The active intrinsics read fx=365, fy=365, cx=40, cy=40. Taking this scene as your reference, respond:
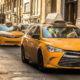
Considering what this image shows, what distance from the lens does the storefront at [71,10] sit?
119ft

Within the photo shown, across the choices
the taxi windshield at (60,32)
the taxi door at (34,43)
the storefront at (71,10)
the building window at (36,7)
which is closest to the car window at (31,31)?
the taxi door at (34,43)

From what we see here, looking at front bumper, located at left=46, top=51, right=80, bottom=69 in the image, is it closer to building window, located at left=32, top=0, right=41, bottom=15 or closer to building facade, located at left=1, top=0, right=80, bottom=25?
building facade, located at left=1, top=0, right=80, bottom=25

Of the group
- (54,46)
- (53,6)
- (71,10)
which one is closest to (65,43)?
(54,46)

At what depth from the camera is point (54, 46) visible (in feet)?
33.0

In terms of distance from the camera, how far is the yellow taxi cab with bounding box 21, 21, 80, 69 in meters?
9.86

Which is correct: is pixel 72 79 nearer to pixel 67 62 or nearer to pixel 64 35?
pixel 67 62

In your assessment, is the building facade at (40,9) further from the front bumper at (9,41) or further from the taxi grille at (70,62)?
the taxi grille at (70,62)

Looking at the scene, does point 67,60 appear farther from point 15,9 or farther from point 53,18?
point 15,9

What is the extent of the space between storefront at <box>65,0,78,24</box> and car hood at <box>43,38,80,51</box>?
84.2 feet

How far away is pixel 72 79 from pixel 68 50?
1029mm

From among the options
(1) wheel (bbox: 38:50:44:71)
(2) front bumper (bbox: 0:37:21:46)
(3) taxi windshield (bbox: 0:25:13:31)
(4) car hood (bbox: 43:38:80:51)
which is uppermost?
(4) car hood (bbox: 43:38:80:51)

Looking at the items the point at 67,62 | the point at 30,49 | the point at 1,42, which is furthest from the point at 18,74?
the point at 1,42

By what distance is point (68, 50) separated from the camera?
988cm

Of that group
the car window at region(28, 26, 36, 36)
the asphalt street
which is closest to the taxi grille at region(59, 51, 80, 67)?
the asphalt street
